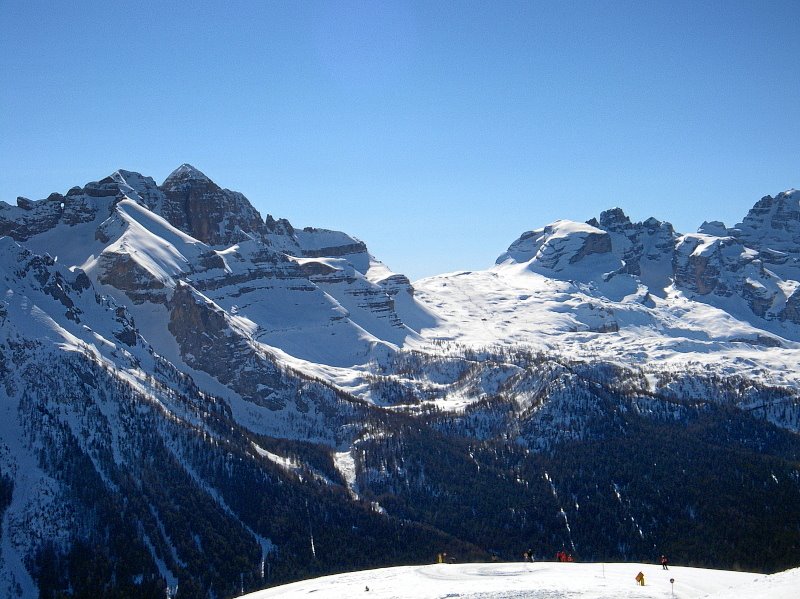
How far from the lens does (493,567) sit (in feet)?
412

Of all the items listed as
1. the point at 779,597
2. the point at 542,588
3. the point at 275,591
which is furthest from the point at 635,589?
the point at 275,591

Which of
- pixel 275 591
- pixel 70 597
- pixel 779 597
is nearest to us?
pixel 779 597

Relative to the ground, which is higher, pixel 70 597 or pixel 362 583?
pixel 362 583

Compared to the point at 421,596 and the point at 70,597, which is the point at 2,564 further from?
the point at 421,596

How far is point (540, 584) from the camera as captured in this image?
109 m

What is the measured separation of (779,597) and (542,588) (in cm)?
2835

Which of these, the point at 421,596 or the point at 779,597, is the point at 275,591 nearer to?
the point at 421,596

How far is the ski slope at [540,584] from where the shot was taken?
9888 centimetres

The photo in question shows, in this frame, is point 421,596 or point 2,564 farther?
point 2,564

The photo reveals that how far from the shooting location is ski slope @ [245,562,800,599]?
324ft

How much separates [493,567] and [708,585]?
28.3m

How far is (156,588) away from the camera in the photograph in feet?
650

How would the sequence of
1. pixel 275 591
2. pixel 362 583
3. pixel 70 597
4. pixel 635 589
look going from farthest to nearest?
pixel 70 597 → pixel 275 591 → pixel 362 583 → pixel 635 589

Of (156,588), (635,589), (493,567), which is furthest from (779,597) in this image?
(156,588)
